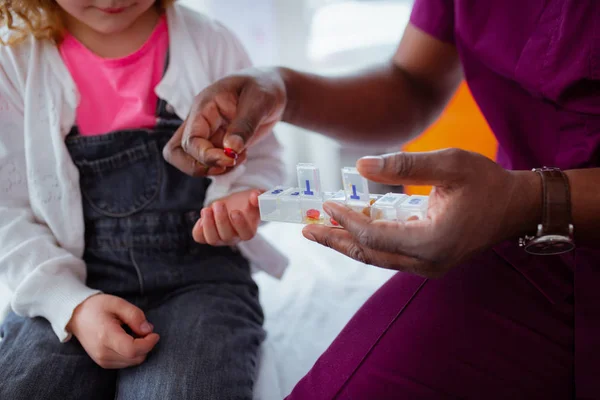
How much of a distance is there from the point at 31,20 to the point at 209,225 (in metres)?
0.45

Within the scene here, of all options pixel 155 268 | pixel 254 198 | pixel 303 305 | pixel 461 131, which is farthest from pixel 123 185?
pixel 461 131

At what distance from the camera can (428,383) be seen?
65cm

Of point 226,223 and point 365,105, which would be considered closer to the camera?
point 226,223

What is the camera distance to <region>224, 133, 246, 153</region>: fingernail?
71 centimetres

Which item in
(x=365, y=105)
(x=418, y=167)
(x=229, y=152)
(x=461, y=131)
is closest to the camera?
(x=418, y=167)

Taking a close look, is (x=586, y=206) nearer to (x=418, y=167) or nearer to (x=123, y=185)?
(x=418, y=167)

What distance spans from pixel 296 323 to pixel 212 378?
0.97 feet

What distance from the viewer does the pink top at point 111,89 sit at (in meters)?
0.91

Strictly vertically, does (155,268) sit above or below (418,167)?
below

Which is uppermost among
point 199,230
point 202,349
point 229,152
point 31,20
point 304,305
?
point 31,20

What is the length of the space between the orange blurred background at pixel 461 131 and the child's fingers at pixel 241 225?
0.80 metres

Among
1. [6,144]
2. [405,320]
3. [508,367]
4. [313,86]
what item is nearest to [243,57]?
[313,86]

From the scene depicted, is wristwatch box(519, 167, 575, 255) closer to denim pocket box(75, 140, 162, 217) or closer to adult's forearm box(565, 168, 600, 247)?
adult's forearm box(565, 168, 600, 247)

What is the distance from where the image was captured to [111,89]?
92 cm
